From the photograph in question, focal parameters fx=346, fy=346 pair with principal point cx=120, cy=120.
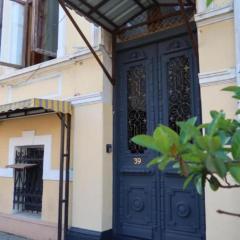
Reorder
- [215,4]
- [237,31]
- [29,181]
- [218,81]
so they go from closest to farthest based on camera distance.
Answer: [237,31] < [218,81] < [215,4] < [29,181]

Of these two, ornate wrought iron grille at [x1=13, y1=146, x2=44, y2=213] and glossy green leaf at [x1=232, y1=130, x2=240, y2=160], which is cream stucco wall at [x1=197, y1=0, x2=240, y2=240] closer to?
glossy green leaf at [x1=232, y1=130, x2=240, y2=160]

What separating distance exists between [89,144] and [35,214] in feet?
6.92

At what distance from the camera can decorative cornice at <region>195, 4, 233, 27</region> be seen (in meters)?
4.40

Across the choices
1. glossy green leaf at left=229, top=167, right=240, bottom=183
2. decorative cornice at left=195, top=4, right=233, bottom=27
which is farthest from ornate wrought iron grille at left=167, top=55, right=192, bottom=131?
glossy green leaf at left=229, top=167, right=240, bottom=183

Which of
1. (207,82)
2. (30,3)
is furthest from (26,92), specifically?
(207,82)

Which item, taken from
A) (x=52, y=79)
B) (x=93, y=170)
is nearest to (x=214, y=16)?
(x=93, y=170)

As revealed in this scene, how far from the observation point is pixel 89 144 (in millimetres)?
5688

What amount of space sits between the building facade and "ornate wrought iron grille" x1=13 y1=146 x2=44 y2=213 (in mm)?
20

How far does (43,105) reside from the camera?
5.37 m

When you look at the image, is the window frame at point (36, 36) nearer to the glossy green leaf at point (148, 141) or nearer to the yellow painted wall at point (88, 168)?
the yellow painted wall at point (88, 168)

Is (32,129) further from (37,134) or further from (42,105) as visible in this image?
(42,105)

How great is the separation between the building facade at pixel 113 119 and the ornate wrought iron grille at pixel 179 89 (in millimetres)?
16

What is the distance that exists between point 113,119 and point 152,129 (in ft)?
2.45

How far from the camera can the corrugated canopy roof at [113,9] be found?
5.05 m
